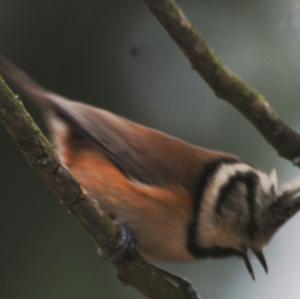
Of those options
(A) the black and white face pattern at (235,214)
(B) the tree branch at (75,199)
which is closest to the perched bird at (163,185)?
(A) the black and white face pattern at (235,214)

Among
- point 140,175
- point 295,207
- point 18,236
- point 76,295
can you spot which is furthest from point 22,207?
point 295,207

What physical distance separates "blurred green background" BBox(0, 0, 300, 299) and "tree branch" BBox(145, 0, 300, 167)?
443 mm

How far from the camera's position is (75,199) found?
1.84 meters

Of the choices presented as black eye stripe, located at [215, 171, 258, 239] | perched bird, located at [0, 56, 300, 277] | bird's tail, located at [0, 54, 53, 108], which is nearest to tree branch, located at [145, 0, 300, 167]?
perched bird, located at [0, 56, 300, 277]

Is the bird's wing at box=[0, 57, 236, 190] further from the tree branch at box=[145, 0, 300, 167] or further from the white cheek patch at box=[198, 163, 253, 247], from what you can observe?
the tree branch at box=[145, 0, 300, 167]

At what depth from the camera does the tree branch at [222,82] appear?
1.90m


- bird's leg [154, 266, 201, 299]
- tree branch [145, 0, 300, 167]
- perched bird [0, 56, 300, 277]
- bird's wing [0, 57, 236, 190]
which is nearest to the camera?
tree branch [145, 0, 300, 167]

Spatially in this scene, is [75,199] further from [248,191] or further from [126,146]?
[126,146]

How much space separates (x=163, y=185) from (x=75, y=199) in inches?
28.0

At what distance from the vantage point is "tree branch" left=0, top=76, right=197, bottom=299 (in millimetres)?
1680

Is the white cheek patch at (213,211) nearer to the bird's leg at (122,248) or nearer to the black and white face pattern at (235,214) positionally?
the black and white face pattern at (235,214)

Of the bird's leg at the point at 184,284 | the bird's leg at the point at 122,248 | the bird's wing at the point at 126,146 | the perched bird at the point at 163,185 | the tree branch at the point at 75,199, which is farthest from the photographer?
the bird's wing at the point at 126,146

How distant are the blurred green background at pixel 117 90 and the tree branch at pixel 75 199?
0.41 meters

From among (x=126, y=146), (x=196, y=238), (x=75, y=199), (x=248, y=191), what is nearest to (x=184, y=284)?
(x=196, y=238)
